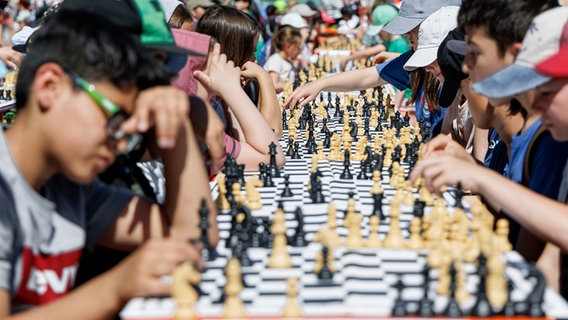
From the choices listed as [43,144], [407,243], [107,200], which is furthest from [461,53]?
[43,144]

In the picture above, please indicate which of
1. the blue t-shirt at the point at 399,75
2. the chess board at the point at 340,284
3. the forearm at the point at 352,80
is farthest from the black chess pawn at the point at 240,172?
the blue t-shirt at the point at 399,75

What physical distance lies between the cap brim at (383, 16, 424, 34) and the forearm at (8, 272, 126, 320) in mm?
4258

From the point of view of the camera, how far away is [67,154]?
2098mm

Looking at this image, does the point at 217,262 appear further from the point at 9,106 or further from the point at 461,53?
the point at 9,106

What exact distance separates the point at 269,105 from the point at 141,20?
2.25m

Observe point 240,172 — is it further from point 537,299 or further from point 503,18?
point 537,299

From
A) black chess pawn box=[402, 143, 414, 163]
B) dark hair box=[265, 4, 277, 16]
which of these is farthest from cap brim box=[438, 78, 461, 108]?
dark hair box=[265, 4, 277, 16]

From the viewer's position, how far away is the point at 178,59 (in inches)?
135

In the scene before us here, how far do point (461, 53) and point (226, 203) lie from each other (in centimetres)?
141

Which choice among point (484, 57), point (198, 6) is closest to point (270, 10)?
point (198, 6)

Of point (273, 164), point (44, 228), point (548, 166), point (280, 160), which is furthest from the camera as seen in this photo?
point (280, 160)

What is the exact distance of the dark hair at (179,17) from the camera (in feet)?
15.9

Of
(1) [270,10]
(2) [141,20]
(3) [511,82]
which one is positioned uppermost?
(2) [141,20]

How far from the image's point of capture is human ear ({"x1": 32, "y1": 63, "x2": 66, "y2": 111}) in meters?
2.09
